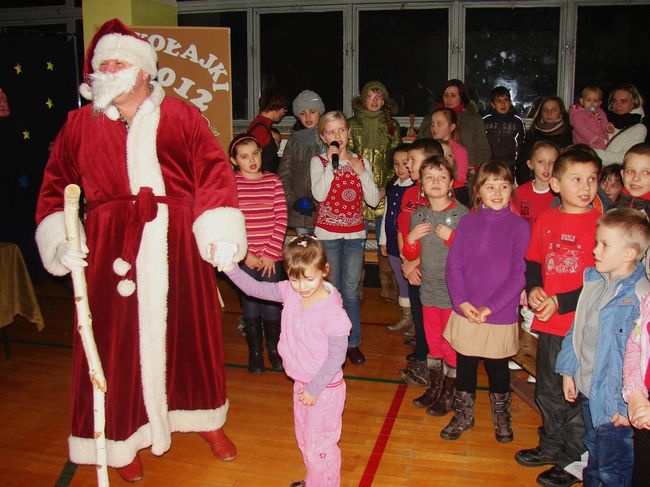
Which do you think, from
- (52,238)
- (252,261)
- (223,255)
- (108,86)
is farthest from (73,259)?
(252,261)

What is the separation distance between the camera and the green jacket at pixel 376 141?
14.8 ft

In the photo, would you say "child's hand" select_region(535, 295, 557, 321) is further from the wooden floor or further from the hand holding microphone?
the hand holding microphone

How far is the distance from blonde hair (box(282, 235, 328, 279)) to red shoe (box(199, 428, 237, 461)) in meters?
1.02

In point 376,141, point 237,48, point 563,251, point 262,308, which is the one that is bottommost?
point 262,308

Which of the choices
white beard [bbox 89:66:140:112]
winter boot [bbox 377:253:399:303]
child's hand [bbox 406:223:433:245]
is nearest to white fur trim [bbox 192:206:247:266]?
white beard [bbox 89:66:140:112]

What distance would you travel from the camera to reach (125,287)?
251 cm

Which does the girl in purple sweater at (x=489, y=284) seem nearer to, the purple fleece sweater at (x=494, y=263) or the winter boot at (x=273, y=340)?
the purple fleece sweater at (x=494, y=263)

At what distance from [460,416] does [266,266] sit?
1.27m

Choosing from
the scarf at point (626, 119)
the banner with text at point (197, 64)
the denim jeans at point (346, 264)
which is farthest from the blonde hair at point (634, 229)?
the banner with text at point (197, 64)

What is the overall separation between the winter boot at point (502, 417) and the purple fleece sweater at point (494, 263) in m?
0.38

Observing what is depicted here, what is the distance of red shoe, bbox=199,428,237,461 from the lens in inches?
114

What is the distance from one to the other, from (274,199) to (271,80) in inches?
173

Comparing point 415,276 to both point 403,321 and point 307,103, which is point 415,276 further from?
point 307,103

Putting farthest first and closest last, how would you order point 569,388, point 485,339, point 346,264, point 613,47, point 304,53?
1. point 304,53
2. point 613,47
3. point 346,264
4. point 485,339
5. point 569,388
